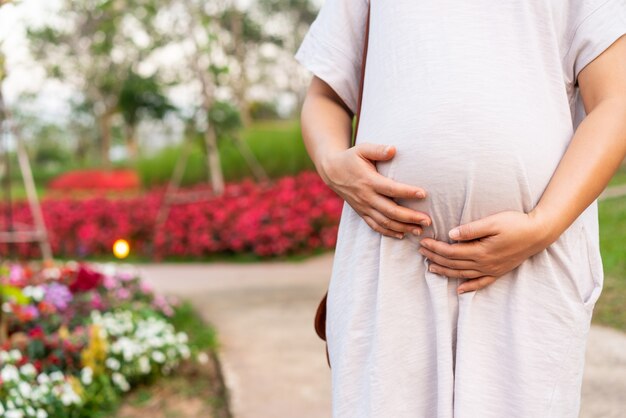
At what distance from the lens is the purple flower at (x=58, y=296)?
11.7 feet

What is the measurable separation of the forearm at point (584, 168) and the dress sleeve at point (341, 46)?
0.39 metres

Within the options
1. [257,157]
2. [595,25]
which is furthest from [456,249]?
[257,157]

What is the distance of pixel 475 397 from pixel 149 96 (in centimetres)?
1798

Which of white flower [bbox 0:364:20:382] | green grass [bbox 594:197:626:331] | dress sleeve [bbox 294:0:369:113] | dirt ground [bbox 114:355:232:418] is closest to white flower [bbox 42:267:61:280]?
dirt ground [bbox 114:355:232:418]

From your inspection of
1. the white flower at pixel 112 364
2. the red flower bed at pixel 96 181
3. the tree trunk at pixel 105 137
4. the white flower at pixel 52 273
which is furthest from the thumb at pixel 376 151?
the tree trunk at pixel 105 137

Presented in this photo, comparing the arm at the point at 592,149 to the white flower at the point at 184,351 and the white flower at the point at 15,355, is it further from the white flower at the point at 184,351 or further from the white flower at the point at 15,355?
the white flower at the point at 184,351

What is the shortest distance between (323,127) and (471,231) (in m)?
0.36

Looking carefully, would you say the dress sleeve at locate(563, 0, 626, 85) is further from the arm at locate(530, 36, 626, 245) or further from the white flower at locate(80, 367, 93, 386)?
the white flower at locate(80, 367, 93, 386)

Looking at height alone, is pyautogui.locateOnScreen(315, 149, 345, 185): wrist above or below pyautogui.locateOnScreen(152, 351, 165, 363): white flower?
above

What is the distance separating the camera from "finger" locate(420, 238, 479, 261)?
929 millimetres

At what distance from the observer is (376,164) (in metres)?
1.04

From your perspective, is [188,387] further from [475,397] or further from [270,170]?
[270,170]


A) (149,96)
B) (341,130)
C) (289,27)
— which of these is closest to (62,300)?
(341,130)

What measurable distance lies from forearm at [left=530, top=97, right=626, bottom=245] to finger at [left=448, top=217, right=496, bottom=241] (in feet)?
0.21
